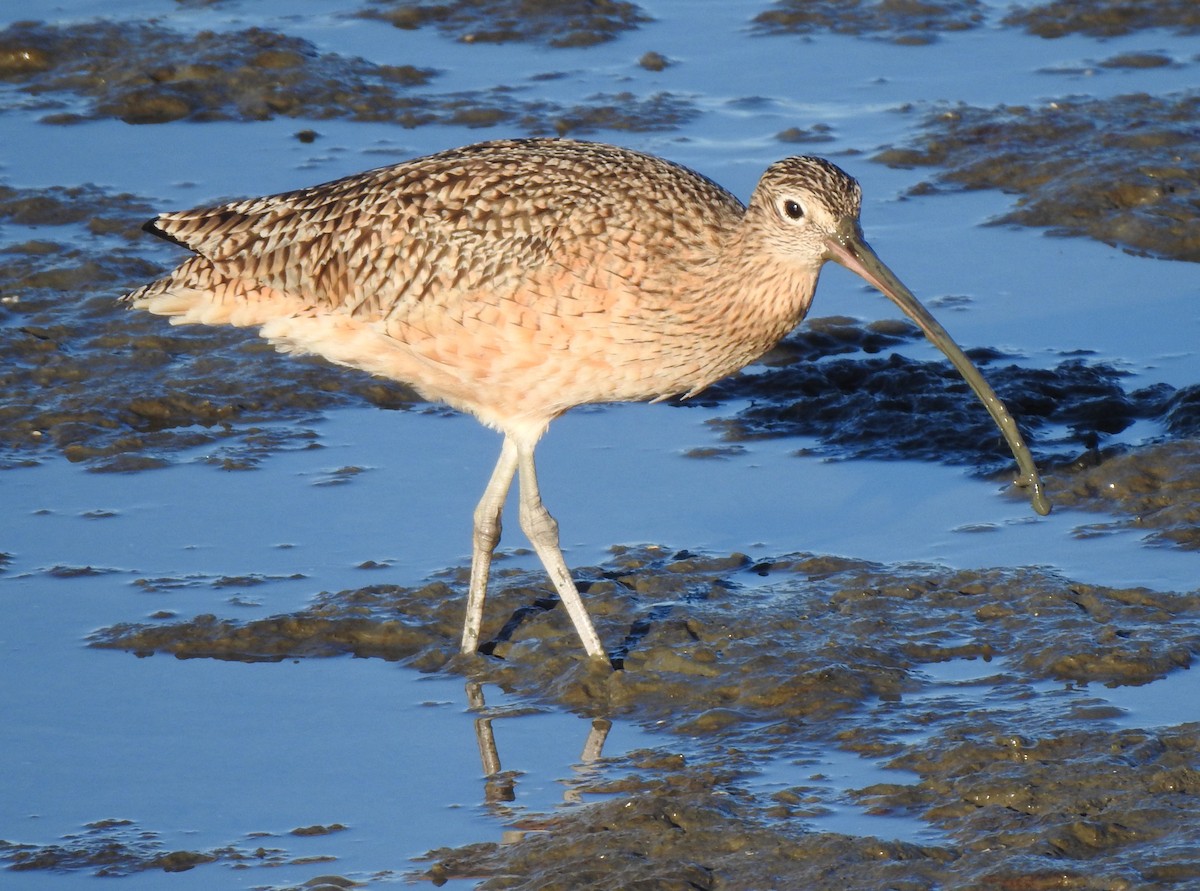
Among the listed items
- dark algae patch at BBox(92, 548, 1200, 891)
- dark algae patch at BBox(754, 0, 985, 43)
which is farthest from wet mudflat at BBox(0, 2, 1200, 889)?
dark algae patch at BBox(754, 0, 985, 43)

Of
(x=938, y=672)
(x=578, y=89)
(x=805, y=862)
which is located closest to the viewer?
(x=805, y=862)

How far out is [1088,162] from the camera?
10820 millimetres

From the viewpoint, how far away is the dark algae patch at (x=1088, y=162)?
10.2 metres

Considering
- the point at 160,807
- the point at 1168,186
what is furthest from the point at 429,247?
the point at 1168,186

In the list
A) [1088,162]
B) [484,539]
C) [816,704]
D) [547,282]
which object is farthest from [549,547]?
[1088,162]

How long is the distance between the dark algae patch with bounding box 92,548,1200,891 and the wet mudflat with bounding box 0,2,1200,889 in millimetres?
13

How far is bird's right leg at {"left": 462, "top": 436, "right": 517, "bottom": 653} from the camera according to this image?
22.7 feet

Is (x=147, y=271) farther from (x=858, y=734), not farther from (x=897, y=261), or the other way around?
(x=858, y=734)

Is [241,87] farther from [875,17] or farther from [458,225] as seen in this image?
[458,225]

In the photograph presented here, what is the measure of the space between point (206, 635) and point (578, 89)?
20.3 ft

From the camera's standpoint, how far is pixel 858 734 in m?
6.14

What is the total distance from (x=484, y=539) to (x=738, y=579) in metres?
1.02

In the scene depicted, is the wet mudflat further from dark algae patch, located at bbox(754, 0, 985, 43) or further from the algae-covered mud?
dark algae patch, located at bbox(754, 0, 985, 43)

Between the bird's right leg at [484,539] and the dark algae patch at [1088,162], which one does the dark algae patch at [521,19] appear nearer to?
the dark algae patch at [1088,162]
